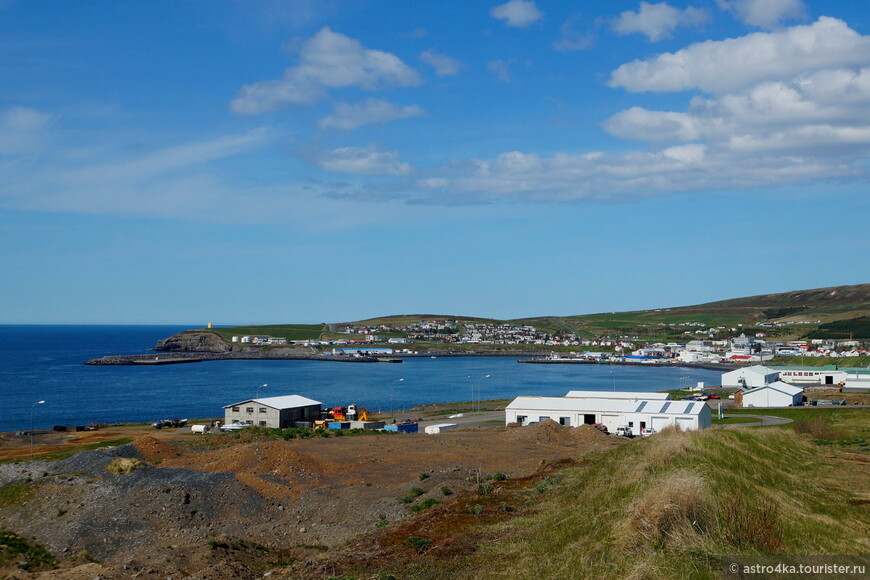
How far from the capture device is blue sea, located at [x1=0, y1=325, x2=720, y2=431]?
244ft

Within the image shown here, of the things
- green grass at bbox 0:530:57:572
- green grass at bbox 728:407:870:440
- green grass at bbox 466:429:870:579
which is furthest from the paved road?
green grass at bbox 0:530:57:572

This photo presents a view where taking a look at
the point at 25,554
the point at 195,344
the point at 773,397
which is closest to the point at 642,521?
the point at 25,554

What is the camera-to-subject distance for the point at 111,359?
137 m

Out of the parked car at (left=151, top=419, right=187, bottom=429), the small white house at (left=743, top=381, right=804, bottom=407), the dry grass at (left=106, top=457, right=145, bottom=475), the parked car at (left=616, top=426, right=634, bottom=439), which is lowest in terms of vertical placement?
the small white house at (left=743, top=381, right=804, bottom=407)

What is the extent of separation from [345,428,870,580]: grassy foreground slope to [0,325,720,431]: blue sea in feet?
191

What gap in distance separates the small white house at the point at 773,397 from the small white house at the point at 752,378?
2215cm

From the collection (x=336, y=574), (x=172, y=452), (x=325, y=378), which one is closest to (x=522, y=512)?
(x=336, y=574)

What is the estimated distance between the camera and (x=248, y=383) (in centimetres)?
10494

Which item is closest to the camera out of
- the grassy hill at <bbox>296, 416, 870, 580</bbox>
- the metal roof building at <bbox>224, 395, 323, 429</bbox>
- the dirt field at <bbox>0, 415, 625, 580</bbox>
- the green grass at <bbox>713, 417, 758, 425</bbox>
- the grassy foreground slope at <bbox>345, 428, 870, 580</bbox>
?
the grassy foreground slope at <bbox>345, 428, 870, 580</bbox>

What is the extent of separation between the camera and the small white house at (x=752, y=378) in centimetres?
8512

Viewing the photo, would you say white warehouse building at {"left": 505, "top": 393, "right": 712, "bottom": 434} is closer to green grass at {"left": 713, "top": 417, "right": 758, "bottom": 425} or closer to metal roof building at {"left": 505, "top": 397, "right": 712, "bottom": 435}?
metal roof building at {"left": 505, "top": 397, "right": 712, "bottom": 435}

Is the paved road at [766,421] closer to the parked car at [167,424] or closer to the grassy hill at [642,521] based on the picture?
the grassy hill at [642,521]

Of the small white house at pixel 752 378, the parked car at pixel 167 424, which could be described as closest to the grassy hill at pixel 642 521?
the parked car at pixel 167 424

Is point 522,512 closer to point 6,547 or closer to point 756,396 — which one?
point 6,547
